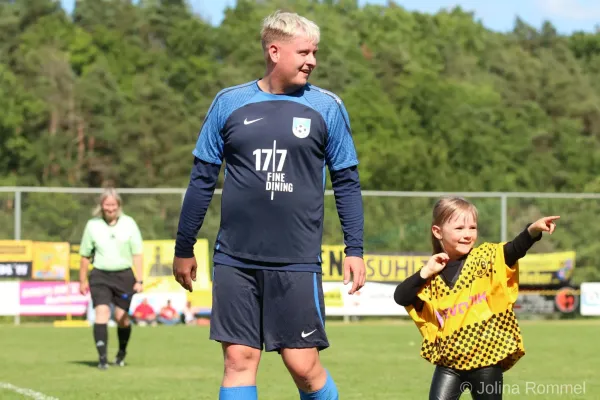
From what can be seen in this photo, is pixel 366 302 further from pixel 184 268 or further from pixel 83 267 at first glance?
pixel 184 268

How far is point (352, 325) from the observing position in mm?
21906

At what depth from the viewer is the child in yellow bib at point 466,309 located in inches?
235

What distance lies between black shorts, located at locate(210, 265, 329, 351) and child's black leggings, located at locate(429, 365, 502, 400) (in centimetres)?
67

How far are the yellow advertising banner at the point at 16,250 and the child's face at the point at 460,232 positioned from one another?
635 inches

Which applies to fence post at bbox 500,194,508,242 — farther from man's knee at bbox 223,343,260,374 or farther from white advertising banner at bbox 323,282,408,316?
man's knee at bbox 223,343,260,374

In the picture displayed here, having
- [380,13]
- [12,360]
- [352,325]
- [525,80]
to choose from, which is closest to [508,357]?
[12,360]

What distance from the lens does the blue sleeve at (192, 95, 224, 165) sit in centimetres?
579

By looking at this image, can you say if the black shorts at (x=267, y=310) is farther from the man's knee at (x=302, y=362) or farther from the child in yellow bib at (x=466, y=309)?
the child in yellow bib at (x=466, y=309)

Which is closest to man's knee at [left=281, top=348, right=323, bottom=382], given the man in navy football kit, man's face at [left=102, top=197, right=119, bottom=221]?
the man in navy football kit

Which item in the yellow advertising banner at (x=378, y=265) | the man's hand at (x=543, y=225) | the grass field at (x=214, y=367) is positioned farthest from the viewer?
the yellow advertising banner at (x=378, y=265)

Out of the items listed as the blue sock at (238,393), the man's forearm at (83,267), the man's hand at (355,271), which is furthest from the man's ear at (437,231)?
the man's forearm at (83,267)

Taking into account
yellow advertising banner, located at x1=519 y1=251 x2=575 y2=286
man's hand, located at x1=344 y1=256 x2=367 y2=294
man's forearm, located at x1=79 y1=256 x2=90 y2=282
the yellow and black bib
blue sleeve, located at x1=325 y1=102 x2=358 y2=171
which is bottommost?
yellow advertising banner, located at x1=519 y1=251 x2=575 y2=286

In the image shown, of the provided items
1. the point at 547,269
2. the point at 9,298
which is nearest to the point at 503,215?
the point at 547,269

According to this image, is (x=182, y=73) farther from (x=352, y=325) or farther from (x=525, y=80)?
(x=352, y=325)
